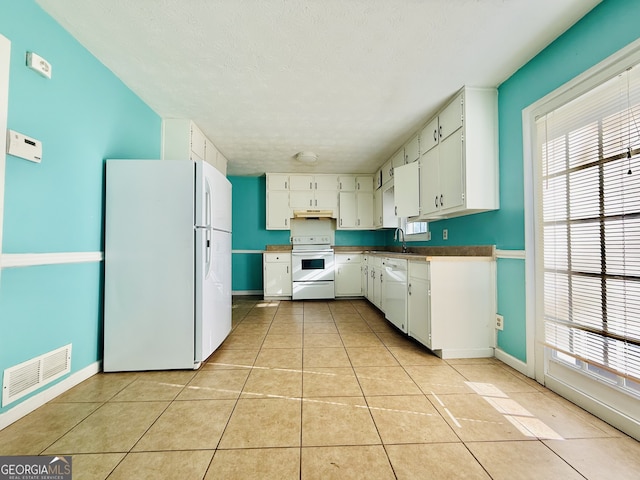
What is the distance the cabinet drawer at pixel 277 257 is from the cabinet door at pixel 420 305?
266 centimetres

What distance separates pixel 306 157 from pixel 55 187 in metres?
2.87

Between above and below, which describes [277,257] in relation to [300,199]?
below

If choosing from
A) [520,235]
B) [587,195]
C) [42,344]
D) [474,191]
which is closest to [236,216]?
[42,344]

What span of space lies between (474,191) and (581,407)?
1.59m

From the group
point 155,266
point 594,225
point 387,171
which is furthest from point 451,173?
point 155,266

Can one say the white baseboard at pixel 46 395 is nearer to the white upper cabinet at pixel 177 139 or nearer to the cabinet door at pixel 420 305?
the white upper cabinet at pixel 177 139

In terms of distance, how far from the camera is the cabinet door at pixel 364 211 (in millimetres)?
5129

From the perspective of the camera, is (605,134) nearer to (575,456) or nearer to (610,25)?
(610,25)

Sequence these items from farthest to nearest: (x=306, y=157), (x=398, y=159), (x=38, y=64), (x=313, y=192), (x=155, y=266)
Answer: (x=313, y=192) → (x=306, y=157) → (x=398, y=159) → (x=155, y=266) → (x=38, y=64)

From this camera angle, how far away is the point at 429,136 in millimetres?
2891

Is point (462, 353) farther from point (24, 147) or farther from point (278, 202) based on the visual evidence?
point (278, 202)

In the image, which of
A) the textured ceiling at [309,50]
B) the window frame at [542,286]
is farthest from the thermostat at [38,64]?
the window frame at [542,286]

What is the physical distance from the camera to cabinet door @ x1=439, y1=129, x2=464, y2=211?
2.34 metres

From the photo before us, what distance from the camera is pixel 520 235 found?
2.02 m
